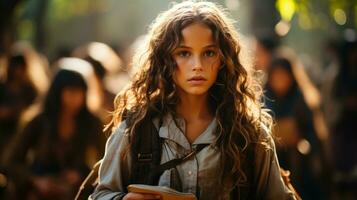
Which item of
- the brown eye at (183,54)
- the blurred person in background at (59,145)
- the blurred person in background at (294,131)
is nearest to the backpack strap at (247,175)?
the brown eye at (183,54)

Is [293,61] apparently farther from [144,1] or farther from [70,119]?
[144,1]

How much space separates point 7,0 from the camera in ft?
30.8

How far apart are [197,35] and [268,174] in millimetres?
760

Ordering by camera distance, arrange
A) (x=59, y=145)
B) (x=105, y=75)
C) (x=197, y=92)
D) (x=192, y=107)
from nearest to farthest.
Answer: (x=197, y=92) < (x=192, y=107) < (x=59, y=145) < (x=105, y=75)

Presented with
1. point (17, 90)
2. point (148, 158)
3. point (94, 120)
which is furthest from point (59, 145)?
point (148, 158)

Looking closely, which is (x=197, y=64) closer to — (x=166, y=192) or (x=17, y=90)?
(x=166, y=192)

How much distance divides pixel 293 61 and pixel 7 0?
3.30 m

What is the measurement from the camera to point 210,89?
19.9 ft

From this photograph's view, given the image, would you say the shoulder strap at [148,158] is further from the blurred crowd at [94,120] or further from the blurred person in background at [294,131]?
the blurred person in background at [294,131]

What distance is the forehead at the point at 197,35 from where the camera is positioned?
5887 millimetres

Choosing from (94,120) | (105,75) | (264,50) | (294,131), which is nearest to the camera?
(94,120)

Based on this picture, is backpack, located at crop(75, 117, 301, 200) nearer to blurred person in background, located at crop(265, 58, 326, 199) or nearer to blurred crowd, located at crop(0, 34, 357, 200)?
blurred crowd, located at crop(0, 34, 357, 200)

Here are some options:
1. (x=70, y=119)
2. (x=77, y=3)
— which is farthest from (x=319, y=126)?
(x=77, y=3)

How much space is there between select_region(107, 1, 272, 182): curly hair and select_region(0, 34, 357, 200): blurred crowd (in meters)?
1.01
